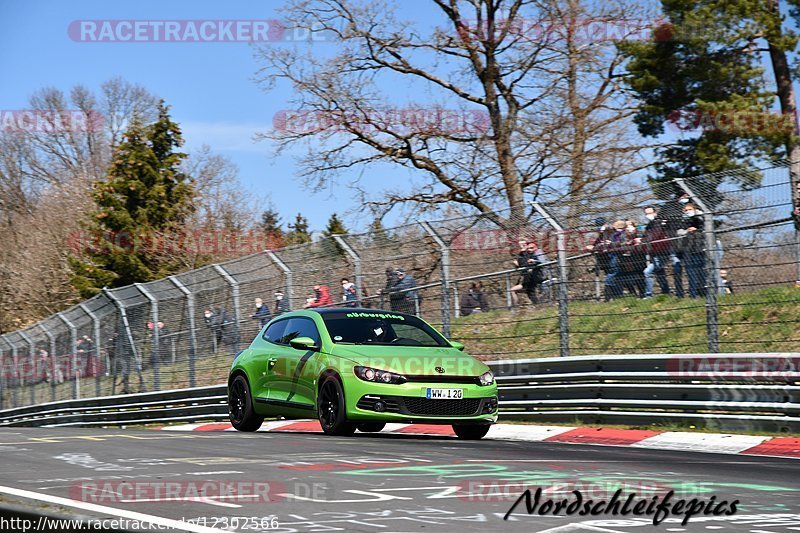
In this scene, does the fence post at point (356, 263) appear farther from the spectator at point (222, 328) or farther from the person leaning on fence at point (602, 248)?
the person leaning on fence at point (602, 248)

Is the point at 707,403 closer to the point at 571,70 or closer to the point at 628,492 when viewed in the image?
the point at 628,492

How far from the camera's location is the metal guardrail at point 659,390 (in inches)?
448

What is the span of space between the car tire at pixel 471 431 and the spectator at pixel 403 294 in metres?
4.31

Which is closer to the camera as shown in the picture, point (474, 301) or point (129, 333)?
point (474, 301)

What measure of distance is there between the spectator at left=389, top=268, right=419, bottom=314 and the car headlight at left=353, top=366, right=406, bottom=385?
5160mm

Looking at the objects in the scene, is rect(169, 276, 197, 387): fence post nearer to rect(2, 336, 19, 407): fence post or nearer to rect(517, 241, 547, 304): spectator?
rect(517, 241, 547, 304): spectator

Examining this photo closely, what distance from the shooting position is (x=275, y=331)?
46.0ft

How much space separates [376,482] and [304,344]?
4990 millimetres

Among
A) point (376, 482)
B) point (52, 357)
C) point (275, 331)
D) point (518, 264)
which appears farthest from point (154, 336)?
point (376, 482)

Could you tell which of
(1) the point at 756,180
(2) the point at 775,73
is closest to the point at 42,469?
(1) the point at 756,180

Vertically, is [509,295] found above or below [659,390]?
above

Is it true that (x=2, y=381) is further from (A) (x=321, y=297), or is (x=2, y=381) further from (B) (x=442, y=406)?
(B) (x=442, y=406)

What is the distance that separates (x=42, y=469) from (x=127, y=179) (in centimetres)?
4130

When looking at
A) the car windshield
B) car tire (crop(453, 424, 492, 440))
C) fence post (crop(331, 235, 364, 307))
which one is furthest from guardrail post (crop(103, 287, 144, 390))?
car tire (crop(453, 424, 492, 440))
